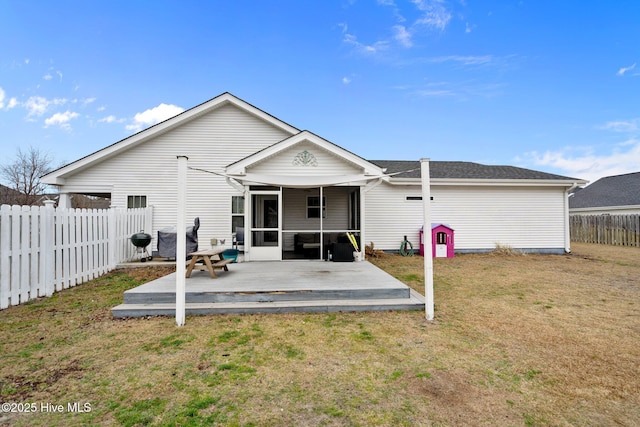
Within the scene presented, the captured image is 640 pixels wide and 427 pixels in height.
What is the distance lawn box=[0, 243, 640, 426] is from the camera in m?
2.30

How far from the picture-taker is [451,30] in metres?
12.3

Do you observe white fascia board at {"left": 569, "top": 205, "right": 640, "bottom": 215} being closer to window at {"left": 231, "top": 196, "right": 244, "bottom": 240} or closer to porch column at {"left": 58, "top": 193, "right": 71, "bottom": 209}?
window at {"left": 231, "top": 196, "right": 244, "bottom": 240}

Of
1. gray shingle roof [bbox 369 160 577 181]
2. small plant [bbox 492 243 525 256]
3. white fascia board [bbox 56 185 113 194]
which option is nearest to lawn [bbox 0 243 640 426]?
small plant [bbox 492 243 525 256]

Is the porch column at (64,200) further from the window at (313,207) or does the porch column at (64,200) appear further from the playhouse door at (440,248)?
the playhouse door at (440,248)

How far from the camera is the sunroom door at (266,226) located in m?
8.64

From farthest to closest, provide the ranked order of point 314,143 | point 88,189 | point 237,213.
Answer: point 237,213, point 88,189, point 314,143

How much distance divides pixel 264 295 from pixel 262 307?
0.92 feet

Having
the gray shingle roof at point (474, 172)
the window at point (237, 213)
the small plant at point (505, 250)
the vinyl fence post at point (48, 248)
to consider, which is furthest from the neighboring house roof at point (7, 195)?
the small plant at point (505, 250)

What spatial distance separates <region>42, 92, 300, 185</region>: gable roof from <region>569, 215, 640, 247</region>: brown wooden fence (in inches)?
682

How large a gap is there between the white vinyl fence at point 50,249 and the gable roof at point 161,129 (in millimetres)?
3385

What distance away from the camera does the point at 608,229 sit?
15.2m

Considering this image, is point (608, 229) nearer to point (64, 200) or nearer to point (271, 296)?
point (271, 296)

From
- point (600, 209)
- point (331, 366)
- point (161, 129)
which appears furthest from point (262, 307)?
point (600, 209)

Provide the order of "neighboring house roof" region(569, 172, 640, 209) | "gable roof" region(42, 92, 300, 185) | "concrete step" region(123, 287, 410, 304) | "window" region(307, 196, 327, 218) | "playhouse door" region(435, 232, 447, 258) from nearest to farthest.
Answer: "concrete step" region(123, 287, 410, 304) → "gable roof" region(42, 92, 300, 185) → "playhouse door" region(435, 232, 447, 258) → "window" region(307, 196, 327, 218) → "neighboring house roof" region(569, 172, 640, 209)
